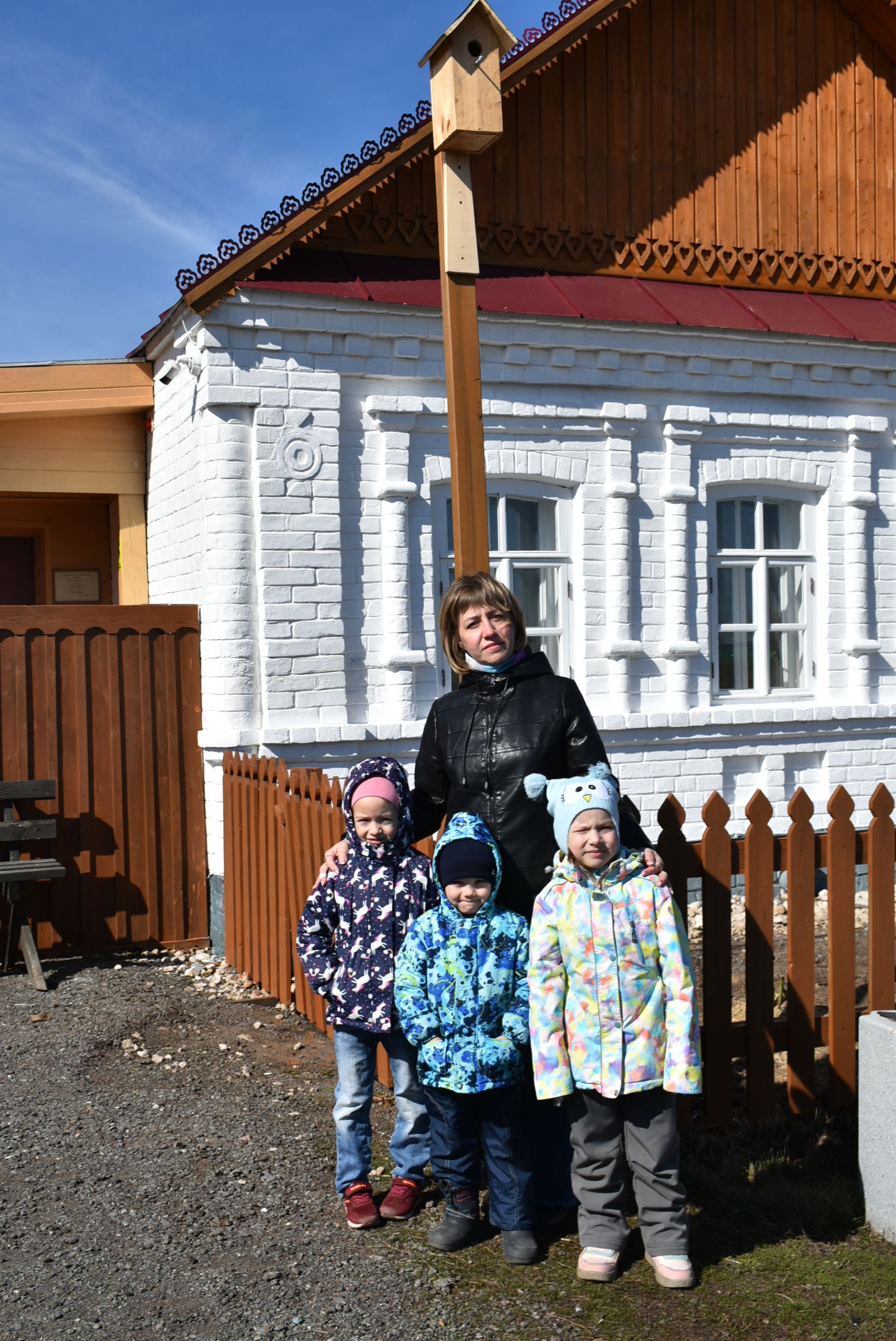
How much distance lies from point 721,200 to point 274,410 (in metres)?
4.11

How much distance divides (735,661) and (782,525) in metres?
1.10

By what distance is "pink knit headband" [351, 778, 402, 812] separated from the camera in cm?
374

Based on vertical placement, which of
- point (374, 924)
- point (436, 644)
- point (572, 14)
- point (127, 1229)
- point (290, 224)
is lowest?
point (127, 1229)

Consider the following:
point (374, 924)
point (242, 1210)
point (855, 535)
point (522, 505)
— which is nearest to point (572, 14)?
point (522, 505)

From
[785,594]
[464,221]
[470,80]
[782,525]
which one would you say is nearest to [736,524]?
[782,525]

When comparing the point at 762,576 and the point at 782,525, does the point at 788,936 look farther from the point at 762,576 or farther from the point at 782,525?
the point at 782,525

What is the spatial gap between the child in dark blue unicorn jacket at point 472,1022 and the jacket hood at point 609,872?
201mm

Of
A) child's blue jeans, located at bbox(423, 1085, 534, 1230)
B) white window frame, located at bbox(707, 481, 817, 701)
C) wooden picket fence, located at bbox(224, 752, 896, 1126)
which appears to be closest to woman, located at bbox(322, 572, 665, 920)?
child's blue jeans, located at bbox(423, 1085, 534, 1230)

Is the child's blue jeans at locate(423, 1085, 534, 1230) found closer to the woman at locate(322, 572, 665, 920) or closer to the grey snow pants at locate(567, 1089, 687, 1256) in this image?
the grey snow pants at locate(567, 1089, 687, 1256)

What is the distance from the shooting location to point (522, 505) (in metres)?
8.62

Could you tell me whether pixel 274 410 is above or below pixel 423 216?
below

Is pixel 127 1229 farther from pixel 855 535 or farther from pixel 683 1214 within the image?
pixel 855 535

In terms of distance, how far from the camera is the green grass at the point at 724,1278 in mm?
3164

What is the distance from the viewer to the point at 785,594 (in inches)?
370
